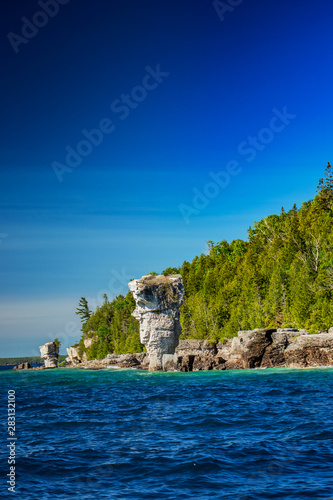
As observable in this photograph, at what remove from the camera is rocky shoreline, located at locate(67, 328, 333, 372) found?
151ft

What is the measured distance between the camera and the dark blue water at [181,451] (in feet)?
33.0

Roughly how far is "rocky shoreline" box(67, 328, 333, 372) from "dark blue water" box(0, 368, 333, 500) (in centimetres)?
2364

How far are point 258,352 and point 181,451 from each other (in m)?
40.4

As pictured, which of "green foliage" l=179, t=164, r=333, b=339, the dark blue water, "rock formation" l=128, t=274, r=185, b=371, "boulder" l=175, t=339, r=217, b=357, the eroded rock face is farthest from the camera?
the eroded rock face

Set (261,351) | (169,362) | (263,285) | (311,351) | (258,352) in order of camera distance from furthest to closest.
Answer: (263,285)
(169,362)
(258,352)
(261,351)
(311,351)

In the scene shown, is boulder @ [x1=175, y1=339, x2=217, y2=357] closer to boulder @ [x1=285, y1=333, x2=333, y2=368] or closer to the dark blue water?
boulder @ [x1=285, y1=333, x2=333, y2=368]

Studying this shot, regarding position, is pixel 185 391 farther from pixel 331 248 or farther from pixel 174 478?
pixel 331 248

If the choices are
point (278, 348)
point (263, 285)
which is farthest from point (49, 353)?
point (278, 348)

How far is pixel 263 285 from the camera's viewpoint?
78875 millimetres

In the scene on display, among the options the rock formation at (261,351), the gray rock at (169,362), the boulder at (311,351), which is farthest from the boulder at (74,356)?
the boulder at (311,351)

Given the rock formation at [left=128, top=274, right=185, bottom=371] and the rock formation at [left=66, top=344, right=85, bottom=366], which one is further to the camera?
the rock formation at [left=66, top=344, right=85, bottom=366]

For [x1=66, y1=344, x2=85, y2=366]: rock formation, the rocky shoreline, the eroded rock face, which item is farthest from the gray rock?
the eroded rock face

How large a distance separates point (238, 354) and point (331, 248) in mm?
22912

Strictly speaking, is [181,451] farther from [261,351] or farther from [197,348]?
[197,348]
